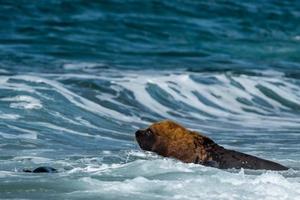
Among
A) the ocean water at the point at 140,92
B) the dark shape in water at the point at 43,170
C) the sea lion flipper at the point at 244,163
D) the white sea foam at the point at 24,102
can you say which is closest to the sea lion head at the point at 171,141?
the ocean water at the point at 140,92

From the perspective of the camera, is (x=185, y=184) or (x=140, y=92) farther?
(x=140, y=92)

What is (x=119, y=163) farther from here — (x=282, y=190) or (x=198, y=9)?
(x=198, y=9)

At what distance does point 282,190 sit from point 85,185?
62.6 inches

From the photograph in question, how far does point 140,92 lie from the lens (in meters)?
16.6

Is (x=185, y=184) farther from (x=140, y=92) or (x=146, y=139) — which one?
(x=140, y=92)

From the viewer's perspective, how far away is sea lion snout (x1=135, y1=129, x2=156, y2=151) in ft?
33.2

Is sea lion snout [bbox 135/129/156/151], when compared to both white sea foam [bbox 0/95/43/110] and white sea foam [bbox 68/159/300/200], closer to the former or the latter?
white sea foam [bbox 68/159/300/200]

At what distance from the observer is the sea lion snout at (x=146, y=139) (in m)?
10.1

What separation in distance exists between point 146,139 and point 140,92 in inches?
254

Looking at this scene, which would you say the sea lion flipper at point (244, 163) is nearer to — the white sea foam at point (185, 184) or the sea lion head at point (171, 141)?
the sea lion head at point (171, 141)

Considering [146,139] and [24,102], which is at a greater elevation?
[24,102]

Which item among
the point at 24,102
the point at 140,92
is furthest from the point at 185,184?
→ the point at 140,92

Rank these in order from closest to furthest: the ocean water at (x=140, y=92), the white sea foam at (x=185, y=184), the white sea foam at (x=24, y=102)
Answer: the white sea foam at (x=185, y=184) → the ocean water at (x=140, y=92) → the white sea foam at (x=24, y=102)

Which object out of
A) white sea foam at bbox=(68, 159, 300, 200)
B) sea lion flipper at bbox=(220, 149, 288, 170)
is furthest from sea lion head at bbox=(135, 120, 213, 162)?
white sea foam at bbox=(68, 159, 300, 200)
